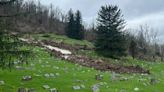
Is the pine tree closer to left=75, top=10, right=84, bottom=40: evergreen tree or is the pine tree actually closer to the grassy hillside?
the grassy hillside

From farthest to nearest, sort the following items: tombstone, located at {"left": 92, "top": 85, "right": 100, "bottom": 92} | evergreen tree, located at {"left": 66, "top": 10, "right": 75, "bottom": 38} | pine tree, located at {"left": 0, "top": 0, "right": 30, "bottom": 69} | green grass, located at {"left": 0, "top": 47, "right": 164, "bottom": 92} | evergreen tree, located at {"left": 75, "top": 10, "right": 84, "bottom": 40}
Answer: evergreen tree, located at {"left": 66, "top": 10, "right": 75, "bottom": 38}
evergreen tree, located at {"left": 75, "top": 10, "right": 84, "bottom": 40}
tombstone, located at {"left": 92, "top": 85, "right": 100, "bottom": 92}
green grass, located at {"left": 0, "top": 47, "right": 164, "bottom": 92}
pine tree, located at {"left": 0, "top": 0, "right": 30, "bottom": 69}

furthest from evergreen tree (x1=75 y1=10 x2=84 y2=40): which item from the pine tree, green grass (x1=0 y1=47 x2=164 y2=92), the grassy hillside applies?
the pine tree

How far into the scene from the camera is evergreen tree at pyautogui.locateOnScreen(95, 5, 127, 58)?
206 feet

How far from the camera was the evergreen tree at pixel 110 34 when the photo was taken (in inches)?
2478

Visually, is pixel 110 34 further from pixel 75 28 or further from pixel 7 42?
pixel 75 28

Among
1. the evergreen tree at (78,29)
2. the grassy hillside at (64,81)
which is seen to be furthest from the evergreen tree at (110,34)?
the evergreen tree at (78,29)

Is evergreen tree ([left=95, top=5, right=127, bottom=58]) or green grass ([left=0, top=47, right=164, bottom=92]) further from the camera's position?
evergreen tree ([left=95, top=5, right=127, bottom=58])

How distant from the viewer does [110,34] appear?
6353 centimetres

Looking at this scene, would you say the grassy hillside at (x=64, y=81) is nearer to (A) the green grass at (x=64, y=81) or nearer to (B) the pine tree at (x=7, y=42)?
(A) the green grass at (x=64, y=81)

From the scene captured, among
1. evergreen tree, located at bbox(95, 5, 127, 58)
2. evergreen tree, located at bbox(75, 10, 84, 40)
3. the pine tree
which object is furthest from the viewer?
evergreen tree, located at bbox(75, 10, 84, 40)

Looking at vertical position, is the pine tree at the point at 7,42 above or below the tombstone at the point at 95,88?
above

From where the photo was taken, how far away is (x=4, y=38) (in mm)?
25906

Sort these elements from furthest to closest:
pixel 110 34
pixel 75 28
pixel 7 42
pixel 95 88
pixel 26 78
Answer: pixel 75 28 < pixel 110 34 < pixel 26 78 < pixel 95 88 < pixel 7 42

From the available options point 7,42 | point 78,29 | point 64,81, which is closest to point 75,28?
point 78,29
